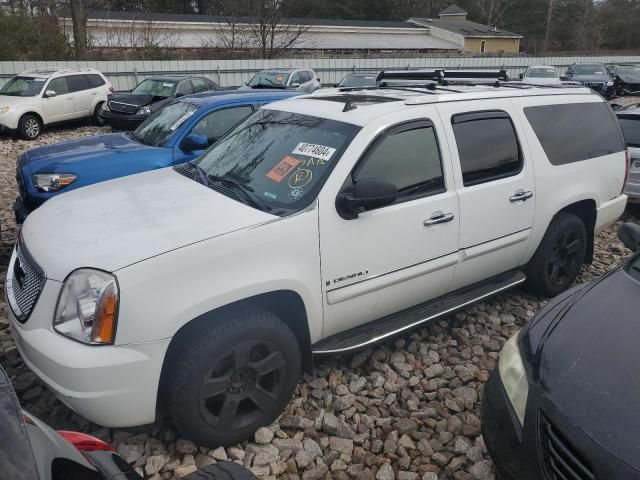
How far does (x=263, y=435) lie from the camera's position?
284 cm

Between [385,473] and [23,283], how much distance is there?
222cm

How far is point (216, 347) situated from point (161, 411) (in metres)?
0.46

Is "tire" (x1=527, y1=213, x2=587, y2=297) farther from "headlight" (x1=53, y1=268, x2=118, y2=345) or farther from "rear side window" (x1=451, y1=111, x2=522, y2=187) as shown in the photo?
"headlight" (x1=53, y1=268, x2=118, y2=345)

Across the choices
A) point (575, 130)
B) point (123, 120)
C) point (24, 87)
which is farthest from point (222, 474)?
point (24, 87)

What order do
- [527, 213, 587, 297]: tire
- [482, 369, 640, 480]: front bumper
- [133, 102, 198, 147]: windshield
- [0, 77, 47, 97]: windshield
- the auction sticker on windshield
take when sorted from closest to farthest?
[482, 369, 640, 480]: front bumper, the auction sticker on windshield, [527, 213, 587, 297]: tire, [133, 102, 198, 147]: windshield, [0, 77, 47, 97]: windshield

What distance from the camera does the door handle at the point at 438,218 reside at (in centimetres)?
325

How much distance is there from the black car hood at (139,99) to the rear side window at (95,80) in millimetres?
1312

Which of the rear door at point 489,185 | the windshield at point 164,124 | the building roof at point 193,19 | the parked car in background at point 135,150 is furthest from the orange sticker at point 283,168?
the building roof at point 193,19

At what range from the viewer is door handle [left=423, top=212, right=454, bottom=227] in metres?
3.25

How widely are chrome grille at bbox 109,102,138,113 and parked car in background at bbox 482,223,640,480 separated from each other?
1239 centimetres

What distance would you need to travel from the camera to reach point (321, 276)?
9.36ft

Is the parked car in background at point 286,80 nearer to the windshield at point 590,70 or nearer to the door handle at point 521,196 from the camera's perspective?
the door handle at point 521,196

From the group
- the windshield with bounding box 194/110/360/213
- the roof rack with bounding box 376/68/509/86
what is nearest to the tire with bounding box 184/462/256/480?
the windshield with bounding box 194/110/360/213

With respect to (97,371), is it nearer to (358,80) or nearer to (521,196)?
(521,196)
